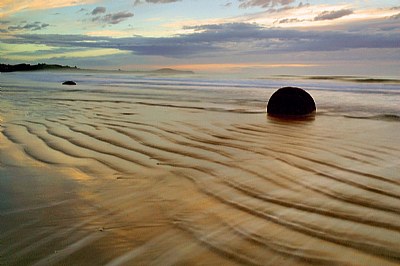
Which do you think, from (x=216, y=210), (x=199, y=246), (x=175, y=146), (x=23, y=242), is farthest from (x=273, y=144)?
(x=23, y=242)

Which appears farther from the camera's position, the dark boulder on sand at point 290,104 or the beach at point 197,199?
the dark boulder on sand at point 290,104

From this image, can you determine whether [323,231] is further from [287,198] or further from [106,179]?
[106,179]

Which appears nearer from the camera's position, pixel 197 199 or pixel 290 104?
pixel 197 199

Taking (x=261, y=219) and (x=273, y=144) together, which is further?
(x=273, y=144)

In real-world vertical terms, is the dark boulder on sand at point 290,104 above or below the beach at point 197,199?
above

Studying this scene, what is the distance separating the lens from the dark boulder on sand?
8.92 metres

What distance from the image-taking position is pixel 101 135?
552 cm

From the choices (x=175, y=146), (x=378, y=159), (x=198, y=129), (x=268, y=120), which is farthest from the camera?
(x=268, y=120)

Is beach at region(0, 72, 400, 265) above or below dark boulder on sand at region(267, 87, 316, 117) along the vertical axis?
below

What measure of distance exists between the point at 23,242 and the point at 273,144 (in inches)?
135

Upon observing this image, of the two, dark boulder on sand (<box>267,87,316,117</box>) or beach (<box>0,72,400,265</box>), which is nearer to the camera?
beach (<box>0,72,400,265</box>)

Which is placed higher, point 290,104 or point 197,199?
point 290,104

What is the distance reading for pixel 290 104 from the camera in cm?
896

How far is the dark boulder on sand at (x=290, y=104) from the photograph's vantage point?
8922 millimetres
